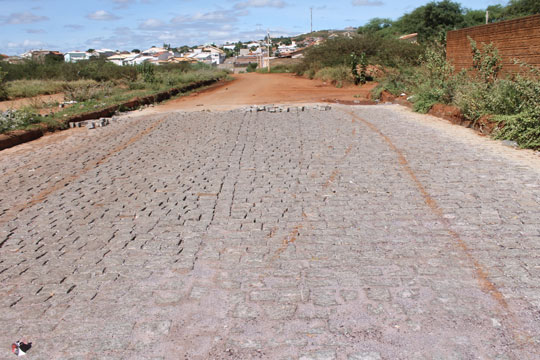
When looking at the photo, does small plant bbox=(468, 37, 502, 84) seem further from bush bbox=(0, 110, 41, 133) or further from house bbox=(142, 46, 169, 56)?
house bbox=(142, 46, 169, 56)

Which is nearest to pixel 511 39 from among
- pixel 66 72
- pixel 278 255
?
pixel 278 255

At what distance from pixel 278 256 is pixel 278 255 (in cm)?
2

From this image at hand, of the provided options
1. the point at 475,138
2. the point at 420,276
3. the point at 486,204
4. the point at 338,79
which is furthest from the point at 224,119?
the point at 338,79

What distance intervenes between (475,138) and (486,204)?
4979 millimetres

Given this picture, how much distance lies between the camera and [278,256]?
186 inches

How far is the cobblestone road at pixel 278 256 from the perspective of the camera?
11.1ft

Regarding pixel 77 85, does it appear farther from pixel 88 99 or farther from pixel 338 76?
pixel 338 76

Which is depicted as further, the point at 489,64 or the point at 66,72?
the point at 66,72

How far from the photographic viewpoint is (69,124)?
591 inches

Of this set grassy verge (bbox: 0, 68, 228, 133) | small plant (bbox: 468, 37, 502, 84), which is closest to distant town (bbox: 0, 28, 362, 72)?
grassy verge (bbox: 0, 68, 228, 133)

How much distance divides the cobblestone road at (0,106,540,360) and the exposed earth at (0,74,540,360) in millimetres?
19

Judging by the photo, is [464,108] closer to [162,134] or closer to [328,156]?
[328,156]

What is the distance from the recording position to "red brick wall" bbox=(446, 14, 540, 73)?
11219 mm

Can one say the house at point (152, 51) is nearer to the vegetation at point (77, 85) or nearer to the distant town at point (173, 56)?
the distant town at point (173, 56)
